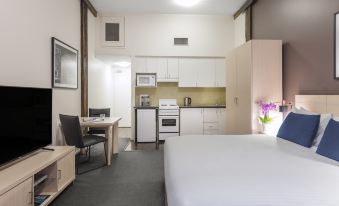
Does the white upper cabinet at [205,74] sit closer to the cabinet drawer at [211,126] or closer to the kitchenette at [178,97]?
the kitchenette at [178,97]

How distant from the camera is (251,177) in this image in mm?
1416

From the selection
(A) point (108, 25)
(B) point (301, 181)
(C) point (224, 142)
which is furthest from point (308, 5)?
(A) point (108, 25)

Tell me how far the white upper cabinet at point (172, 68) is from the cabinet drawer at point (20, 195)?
13.9 feet

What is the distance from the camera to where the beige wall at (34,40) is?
2.38 m

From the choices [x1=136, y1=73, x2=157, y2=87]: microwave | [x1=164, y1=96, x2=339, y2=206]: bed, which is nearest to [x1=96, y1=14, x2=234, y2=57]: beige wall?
[x1=136, y1=73, x2=157, y2=87]: microwave

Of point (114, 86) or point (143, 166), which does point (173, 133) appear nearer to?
point (143, 166)

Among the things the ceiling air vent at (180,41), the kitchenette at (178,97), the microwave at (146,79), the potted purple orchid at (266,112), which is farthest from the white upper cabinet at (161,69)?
the potted purple orchid at (266,112)

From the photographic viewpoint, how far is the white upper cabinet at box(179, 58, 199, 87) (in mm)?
5770

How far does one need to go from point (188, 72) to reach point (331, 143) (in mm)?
4082

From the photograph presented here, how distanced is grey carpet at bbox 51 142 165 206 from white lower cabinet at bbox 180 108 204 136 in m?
1.76

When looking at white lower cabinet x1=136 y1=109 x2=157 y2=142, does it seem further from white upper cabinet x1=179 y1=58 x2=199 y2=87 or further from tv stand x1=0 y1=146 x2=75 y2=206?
tv stand x1=0 y1=146 x2=75 y2=206

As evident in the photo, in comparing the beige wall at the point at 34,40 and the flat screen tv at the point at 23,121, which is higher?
the beige wall at the point at 34,40

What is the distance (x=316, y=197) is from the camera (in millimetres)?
1184

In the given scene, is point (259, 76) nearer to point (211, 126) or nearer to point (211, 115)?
point (211, 115)
